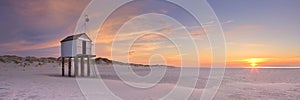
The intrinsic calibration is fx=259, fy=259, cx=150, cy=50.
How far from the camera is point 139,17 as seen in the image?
72.4ft

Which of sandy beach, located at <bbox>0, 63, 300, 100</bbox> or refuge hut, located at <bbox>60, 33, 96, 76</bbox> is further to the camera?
refuge hut, located at <bbox>60, 33, 96, 76</bbox>

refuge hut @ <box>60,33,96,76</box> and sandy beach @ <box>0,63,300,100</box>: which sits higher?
refuge hut @ <box>60,33,96,76</box>

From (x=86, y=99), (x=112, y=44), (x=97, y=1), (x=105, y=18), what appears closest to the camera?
(x=86, y=99)

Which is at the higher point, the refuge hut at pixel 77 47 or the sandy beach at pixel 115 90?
the refuge hut at pixel 77 47

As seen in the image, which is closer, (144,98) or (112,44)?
(144,98)

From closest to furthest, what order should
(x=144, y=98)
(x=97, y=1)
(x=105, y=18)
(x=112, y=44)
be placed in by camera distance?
1. (x=144, y=98)
2. (x=97, y=1)
3. (x=105, y=18)
4. (x=112, y=44)

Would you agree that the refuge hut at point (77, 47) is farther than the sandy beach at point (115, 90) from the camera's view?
Yes

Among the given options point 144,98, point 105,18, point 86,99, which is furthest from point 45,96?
point 105,18

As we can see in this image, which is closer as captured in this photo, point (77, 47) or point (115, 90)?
point (115, 90)

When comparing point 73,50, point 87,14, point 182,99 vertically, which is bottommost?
point 182,99

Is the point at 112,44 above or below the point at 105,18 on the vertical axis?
below

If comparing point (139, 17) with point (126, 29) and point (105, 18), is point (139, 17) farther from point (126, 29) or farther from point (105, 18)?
point (105, 18)

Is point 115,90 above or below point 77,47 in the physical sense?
below

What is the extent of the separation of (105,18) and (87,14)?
2.94 meters
